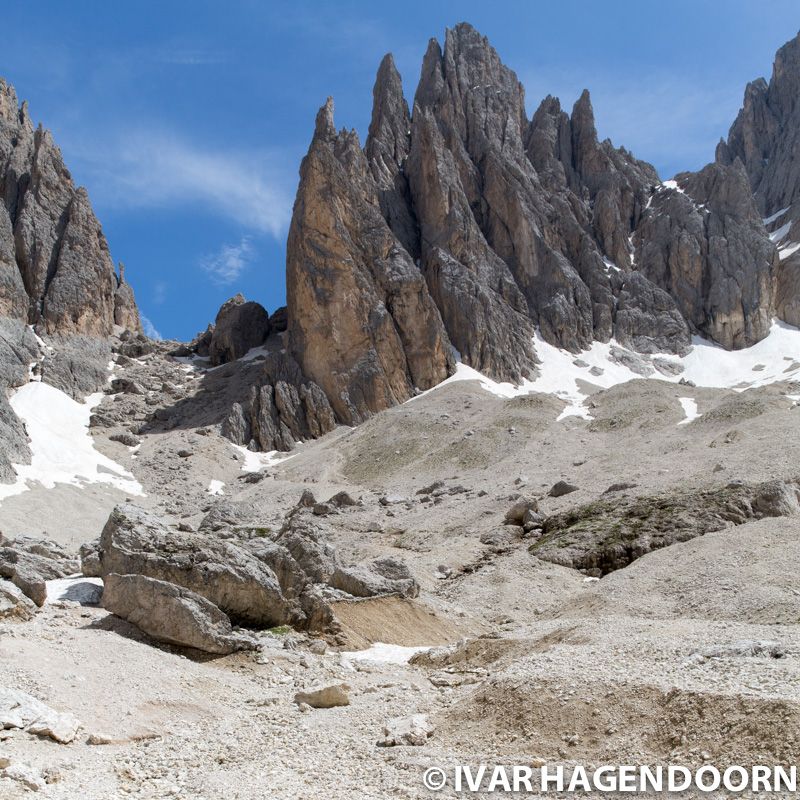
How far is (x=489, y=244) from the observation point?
10469 centimetres

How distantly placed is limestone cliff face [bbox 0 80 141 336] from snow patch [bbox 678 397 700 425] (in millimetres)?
62985

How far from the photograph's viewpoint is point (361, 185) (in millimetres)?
90750

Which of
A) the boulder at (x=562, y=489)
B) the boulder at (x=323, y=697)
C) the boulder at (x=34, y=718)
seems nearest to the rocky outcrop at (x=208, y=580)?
the boulder at (x=323, y=697)

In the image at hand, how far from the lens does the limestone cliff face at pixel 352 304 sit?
75938 mm

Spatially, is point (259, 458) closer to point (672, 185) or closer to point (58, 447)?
point (58, 447)

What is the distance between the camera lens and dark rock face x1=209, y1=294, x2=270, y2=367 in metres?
90.8

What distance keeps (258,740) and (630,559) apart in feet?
59.8

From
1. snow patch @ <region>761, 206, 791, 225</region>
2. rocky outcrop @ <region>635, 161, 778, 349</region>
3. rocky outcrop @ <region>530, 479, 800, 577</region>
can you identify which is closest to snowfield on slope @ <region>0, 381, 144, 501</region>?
rocky outcrop @ <region>530, 479, 800, 577</region>

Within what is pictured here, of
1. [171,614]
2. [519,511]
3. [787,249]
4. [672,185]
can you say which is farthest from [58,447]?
[672,185]

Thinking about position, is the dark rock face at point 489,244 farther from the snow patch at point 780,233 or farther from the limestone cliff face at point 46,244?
the limestone cliff face at point 46,244

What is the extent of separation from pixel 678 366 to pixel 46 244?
265 ft

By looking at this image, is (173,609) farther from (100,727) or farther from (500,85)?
(500,85)

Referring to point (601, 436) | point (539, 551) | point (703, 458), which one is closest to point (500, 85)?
point (601, 436)

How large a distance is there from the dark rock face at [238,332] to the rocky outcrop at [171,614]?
7900cm
